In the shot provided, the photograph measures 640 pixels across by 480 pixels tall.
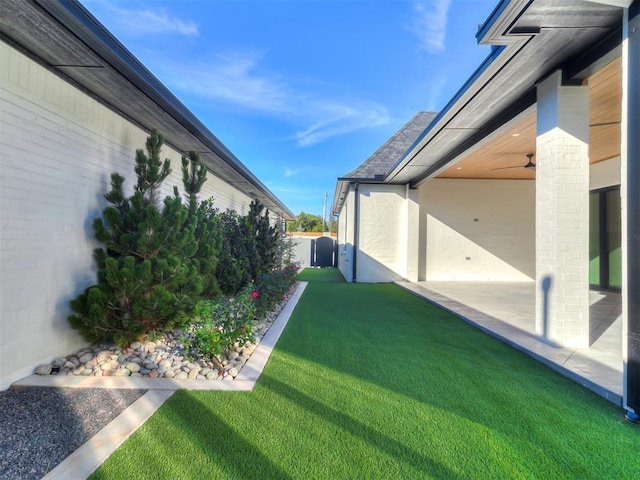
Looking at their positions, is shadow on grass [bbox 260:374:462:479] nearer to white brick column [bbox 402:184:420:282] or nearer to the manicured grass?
the manicured grass

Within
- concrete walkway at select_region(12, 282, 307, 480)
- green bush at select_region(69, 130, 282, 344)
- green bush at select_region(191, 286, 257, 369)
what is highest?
green bush at select_region(69, 130, 282, 344)

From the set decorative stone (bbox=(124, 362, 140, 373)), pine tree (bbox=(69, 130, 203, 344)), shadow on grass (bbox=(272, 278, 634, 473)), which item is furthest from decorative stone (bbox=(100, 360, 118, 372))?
shadow on grass (bbox=(272, 278, 634, 473))

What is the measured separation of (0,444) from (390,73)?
40.1 ft

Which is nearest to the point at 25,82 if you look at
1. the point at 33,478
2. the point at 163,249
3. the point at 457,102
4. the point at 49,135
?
the point at 49,135

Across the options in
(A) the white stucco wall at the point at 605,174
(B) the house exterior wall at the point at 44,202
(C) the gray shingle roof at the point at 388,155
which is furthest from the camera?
(C) the gray shingle roof at the point at 388,155

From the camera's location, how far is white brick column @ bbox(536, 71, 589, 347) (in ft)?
12.0

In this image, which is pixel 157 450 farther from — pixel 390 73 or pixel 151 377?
pixel 390 73

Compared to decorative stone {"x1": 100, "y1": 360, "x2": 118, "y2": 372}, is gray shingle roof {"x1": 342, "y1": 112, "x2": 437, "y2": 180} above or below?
above

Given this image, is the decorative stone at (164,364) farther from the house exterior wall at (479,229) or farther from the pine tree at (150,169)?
the house exterior wall at (479,229)

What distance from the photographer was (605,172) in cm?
800

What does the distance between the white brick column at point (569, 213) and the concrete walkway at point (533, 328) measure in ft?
1.03

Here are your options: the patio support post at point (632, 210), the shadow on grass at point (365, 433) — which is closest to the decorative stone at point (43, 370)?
the shadow on grass at point (365, 433)

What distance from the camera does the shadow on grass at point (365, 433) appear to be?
1.80 meters

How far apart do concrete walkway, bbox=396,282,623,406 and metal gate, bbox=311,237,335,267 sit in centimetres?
1015
